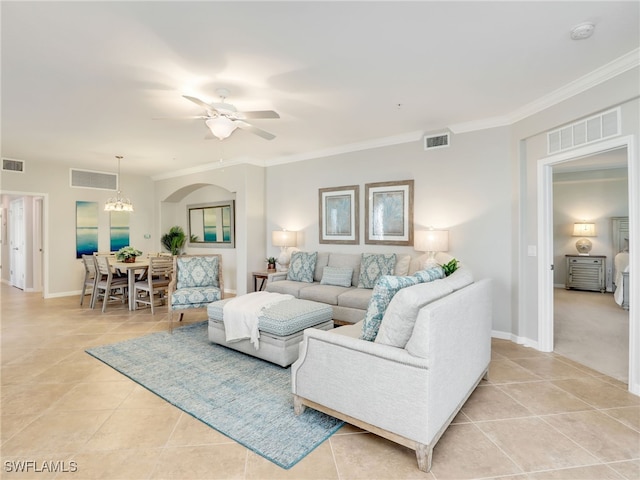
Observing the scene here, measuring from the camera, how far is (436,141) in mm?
4523

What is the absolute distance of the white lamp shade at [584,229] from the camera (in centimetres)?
722

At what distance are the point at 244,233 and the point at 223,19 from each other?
4169 mm

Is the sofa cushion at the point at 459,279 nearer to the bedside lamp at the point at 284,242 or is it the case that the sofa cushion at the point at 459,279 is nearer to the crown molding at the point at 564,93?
the crown molding at the point at 564,93

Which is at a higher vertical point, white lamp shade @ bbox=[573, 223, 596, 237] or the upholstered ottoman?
white lamp shade @ bbox=[573, 223, 596, 237]

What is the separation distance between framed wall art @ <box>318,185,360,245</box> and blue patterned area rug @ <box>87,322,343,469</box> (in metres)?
2.54

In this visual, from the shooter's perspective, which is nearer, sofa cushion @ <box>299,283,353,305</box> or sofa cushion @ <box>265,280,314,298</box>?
sofa cushion @ <box>299,283,353,305</box>

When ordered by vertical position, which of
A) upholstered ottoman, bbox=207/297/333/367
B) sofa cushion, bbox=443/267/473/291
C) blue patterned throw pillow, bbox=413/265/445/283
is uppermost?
blue patterned throw pillow, bbox=413/265/445/283

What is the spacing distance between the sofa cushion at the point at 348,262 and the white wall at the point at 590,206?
5395 millimetres

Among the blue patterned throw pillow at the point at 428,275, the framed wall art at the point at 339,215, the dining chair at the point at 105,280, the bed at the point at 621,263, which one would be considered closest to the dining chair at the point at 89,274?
the dining chair at the point at 105,280

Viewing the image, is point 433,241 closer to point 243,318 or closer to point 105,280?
point 243,318

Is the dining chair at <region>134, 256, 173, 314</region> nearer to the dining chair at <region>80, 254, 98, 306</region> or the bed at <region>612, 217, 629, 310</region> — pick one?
the dining chair at <region>80, 254, 98, 306</region>

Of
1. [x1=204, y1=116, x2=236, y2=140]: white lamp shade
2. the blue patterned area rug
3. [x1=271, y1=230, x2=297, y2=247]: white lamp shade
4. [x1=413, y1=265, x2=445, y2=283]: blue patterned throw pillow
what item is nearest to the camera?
the blue patterned area rug

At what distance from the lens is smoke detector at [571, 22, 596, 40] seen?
90.1 inches

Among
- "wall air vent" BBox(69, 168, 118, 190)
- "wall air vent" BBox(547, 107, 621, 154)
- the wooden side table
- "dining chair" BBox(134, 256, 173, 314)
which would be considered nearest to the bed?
"wall air vent" BBox(547, 107, 621, 154)
